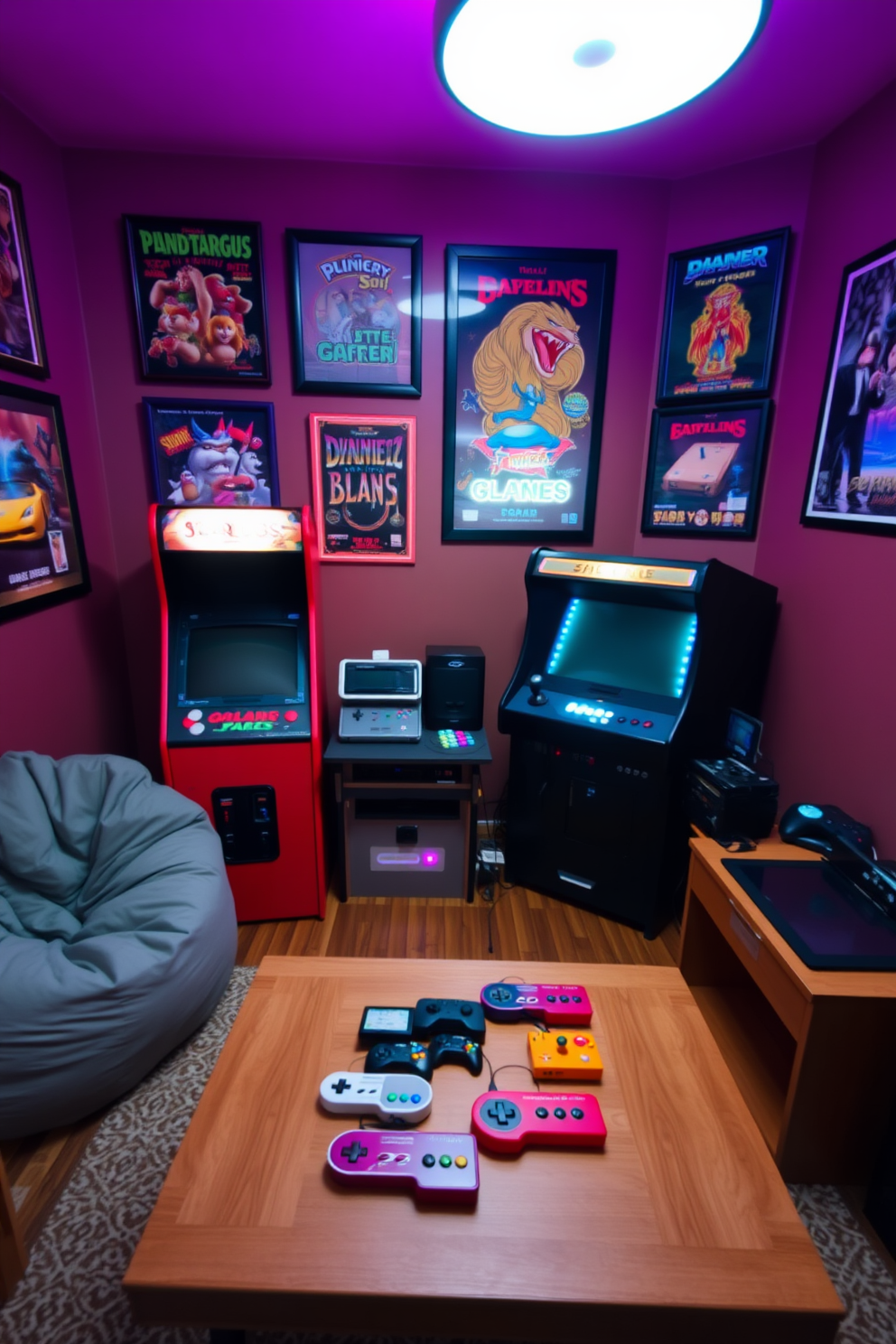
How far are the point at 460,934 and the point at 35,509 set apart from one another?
2158 millimetres

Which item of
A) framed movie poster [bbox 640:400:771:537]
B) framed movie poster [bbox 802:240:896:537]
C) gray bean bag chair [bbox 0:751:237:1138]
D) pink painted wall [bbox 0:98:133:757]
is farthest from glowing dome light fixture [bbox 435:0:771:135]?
gray bean bag chair [bbox 0:751:237:1138]

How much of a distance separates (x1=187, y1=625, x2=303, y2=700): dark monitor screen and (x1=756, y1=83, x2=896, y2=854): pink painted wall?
186 centimetres

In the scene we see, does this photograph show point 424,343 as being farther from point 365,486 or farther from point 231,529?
point 231,529

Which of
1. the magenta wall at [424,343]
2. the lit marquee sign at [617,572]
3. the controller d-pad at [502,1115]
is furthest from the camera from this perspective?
the magenta wall at [424,343]

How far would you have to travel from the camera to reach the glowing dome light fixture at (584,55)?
34.0 inches

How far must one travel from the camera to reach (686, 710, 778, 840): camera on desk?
1.91m

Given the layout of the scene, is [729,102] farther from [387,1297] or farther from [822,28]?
[387,1297]

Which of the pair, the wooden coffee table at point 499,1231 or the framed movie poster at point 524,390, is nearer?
the wooden coffee table at point 499,1231

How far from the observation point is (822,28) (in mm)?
1610

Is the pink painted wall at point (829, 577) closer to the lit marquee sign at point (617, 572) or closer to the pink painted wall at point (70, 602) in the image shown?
the lit marquee sign at point (617, 572)

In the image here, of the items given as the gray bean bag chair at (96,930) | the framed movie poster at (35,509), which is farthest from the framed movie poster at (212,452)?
the gray bean bag chair at (96,930)

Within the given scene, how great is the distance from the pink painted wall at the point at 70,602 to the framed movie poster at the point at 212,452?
266 millimetres

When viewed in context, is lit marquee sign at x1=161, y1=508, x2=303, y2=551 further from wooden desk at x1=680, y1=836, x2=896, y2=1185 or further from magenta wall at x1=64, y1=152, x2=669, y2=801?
wooden desk at x1=680, y1=836, x2=896, y2=1185

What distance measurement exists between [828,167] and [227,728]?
2.84 m
